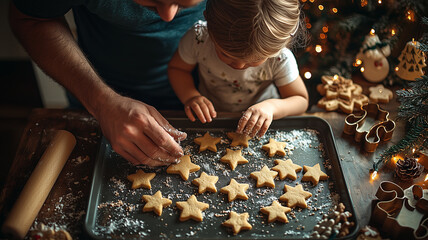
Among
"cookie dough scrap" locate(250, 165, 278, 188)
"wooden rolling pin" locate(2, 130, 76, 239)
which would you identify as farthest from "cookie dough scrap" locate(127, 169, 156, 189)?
"cookie dough scrap" locate(250, 165, 278, 188)

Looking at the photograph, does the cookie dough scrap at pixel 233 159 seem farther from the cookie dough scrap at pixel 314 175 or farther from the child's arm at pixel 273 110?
the cookie dough scrap at pixel 314 175

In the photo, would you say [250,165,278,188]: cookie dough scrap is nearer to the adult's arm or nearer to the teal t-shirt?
the adult's arm

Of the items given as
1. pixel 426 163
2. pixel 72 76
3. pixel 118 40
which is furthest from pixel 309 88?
pixel 72 76

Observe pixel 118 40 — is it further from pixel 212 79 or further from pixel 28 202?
pixel 28 202

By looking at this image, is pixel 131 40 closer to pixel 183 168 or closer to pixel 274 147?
pixel 183 168

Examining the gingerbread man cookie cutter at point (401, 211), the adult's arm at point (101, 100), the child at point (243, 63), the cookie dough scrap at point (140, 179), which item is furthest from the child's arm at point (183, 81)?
the gingerbread man cookie cutter at point (401, 211)

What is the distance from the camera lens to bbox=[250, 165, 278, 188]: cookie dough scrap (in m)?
1.26

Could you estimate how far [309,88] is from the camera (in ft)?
6.10

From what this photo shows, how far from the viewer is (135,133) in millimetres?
1228

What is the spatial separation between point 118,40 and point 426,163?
132cm

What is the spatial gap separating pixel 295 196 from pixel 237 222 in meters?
0.23

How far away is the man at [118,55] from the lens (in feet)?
4.09

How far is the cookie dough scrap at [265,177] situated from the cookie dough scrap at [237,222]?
0.14 m

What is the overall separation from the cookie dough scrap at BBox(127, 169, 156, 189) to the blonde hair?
530 millimetres
